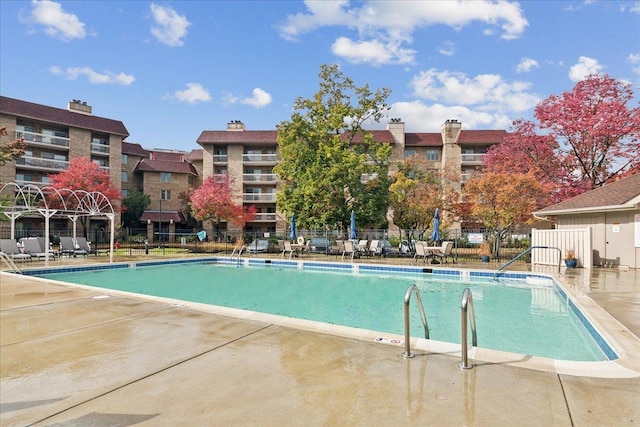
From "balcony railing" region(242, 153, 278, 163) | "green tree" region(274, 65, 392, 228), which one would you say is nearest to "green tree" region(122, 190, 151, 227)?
"balcony railing" region(242, 153, 278, 163)

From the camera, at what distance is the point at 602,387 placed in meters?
3.32

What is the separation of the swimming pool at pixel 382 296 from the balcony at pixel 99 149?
25706mm

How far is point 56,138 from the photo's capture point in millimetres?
34562

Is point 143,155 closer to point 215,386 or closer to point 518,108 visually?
point 518,108

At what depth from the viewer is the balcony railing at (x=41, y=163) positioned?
3309 cm

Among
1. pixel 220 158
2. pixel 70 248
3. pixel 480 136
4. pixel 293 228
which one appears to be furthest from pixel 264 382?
pixel 220 158

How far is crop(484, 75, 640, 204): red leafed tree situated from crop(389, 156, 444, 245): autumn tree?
13.7 feet

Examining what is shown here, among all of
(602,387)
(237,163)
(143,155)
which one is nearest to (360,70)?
(237,163)

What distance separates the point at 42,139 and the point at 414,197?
33.2m

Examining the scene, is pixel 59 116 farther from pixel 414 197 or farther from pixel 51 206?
pixel 414 197

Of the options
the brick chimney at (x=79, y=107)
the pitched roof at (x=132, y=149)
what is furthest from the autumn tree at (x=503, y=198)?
the brick chimney at (x=79, y=107)

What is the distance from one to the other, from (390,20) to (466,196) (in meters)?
10.2

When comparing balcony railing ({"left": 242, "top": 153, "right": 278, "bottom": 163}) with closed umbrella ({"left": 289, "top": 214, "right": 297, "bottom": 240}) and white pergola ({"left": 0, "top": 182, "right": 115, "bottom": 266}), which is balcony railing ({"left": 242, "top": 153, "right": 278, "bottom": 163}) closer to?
white pergola ({"left": 0, "top": 182, "right": 115, "bottom": 266})

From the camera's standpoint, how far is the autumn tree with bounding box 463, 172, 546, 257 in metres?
17.6
